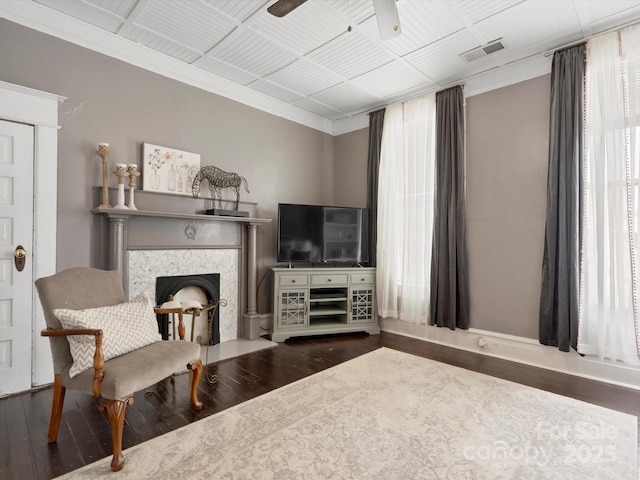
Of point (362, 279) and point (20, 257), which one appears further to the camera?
point (362, 279)

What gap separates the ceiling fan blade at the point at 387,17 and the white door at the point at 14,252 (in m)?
2.79

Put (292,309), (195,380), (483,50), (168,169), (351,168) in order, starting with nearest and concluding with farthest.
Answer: (195,380) → (483,50) → (168,169) → (292,309) → (351,168)

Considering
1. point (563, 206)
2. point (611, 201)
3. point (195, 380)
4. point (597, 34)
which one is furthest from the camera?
point (563, 206)

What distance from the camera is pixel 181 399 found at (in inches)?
98.6

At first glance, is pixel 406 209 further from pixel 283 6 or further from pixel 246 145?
pixel 283 6

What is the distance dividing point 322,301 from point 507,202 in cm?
241

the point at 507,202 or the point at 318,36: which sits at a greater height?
the point at 318,36

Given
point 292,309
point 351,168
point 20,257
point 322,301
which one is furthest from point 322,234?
point 20,257

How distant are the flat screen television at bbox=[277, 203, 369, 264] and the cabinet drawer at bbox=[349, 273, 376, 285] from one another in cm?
23

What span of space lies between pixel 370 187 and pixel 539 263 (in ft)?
7.35

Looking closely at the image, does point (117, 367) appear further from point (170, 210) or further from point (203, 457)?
point (170, 210)

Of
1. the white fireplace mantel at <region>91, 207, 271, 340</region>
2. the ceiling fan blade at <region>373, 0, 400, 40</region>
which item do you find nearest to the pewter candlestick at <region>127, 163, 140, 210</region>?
the white fireplace mantel at <region>91, 207, 271, 340</region>

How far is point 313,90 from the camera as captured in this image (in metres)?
4.27

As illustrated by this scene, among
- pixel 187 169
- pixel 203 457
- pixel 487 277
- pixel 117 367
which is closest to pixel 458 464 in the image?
pixel 203 457
